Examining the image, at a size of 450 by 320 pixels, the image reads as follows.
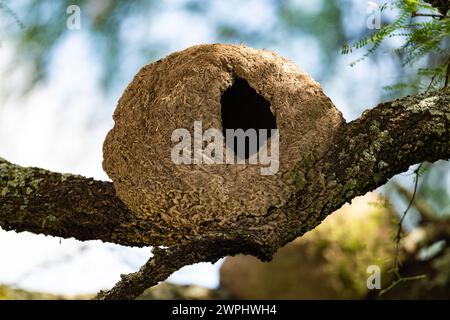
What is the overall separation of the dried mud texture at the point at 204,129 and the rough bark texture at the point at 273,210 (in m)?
0.05

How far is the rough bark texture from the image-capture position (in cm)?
312

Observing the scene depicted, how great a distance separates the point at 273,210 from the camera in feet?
10.4

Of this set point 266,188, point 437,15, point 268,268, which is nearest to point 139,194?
point 266,188

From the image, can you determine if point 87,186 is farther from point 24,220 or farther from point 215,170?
point 215,170

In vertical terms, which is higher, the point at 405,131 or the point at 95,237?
the point at 405,131

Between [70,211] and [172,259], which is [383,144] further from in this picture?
[70,211]

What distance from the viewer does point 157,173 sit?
322 cm

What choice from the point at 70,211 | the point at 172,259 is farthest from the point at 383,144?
the point at 70,211

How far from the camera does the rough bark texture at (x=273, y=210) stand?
10.2 feet

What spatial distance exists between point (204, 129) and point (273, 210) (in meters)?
0.45

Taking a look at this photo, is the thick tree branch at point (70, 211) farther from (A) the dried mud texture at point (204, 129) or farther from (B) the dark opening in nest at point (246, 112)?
(B) the dark opening in nest at point (246, 112)
